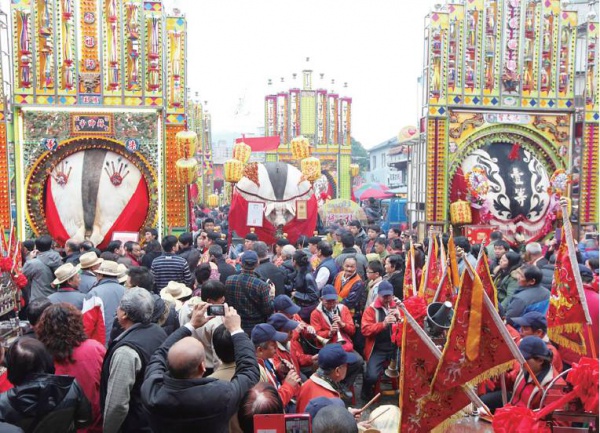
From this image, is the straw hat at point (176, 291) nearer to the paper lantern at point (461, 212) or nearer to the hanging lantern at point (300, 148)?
the paper lantern at point (461, 212)

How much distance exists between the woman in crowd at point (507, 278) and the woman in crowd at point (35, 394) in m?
5.06

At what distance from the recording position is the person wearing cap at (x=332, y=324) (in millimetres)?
6156

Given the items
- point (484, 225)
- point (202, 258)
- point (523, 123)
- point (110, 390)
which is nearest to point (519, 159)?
point (523, 123)

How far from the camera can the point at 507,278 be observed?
7.51 m

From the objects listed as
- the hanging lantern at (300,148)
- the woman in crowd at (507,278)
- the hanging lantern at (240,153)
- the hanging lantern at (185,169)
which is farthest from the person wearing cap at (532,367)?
the hanging lantern at (300,148)

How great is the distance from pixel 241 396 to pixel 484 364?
56.4 inches

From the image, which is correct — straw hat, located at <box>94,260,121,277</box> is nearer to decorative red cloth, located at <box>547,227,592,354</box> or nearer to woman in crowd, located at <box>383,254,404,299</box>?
woman in crowd, located at <box>383,254,404,299</box>

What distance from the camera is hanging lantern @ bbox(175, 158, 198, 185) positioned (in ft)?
41.8

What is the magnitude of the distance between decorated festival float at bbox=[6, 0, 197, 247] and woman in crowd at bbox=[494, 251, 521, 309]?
6.90m

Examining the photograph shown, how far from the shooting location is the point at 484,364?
151 inches

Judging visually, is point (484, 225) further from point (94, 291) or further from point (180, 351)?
point (180, 351)

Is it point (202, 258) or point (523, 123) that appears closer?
point (202, 258)

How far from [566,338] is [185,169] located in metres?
9.36

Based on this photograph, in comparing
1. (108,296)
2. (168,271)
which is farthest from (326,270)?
(108,296)
